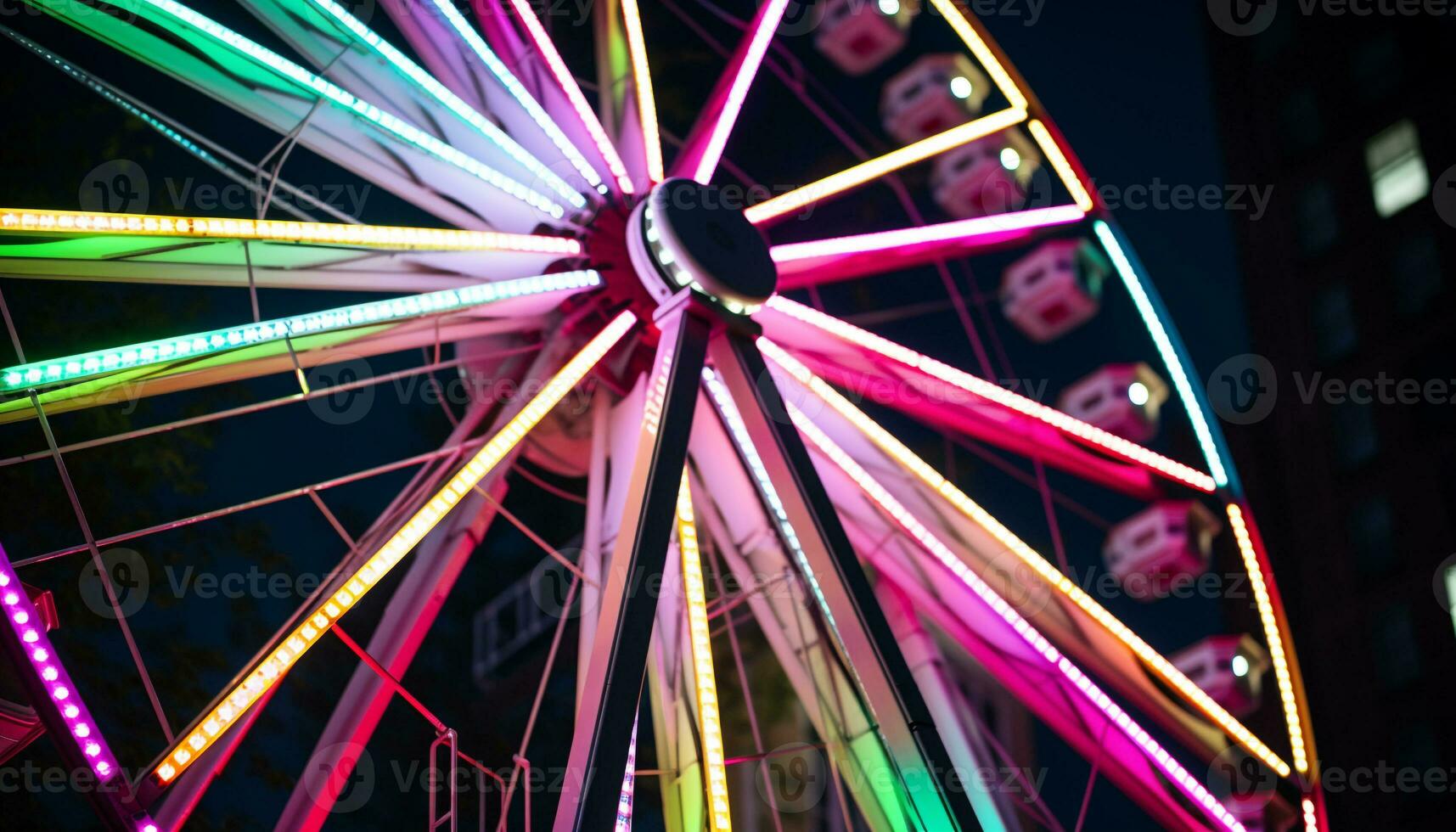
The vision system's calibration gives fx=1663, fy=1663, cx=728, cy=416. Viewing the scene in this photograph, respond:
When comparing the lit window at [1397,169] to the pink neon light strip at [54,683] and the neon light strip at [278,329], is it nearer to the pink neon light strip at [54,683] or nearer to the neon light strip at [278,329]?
the neon light strip at [278,329]

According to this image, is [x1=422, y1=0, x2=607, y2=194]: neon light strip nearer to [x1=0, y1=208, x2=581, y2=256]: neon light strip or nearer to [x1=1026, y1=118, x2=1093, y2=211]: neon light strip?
[x1=0, y1=208, x2=581, y2=256]: neon light strip

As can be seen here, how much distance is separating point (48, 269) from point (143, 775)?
2.42 m

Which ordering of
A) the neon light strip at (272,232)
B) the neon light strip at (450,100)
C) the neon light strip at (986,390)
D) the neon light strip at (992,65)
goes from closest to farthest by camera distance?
1. the neon light strip at (272,232)
2. the neon light strip at (450,100)
3. the neon light strip at (986,390)
4. the neon light strip at (992,65)

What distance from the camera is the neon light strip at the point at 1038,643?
8.65m

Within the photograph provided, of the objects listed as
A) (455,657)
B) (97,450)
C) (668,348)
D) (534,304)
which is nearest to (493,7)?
(534,304)

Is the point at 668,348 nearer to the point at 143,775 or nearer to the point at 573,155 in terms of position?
the point at 573,155

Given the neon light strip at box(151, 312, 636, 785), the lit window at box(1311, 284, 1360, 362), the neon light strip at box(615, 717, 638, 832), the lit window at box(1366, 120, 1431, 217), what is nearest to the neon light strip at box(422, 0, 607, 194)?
the neon light strip at box(151, 312, 636, 785)

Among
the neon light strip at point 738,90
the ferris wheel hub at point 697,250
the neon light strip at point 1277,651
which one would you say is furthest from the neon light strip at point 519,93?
the neon light strip at point 1277,651

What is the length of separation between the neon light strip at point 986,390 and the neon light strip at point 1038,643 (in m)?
0.66

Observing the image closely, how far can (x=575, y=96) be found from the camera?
8.90m

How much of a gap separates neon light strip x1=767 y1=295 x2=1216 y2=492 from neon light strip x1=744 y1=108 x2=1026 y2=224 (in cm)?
52

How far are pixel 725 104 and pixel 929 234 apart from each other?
1.45 meters

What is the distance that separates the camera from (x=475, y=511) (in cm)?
866

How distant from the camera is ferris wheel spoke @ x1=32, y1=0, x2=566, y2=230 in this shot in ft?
24.6
